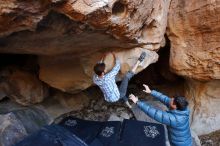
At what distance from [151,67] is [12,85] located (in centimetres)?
225

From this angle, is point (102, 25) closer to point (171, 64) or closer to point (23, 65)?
point (171, 64)

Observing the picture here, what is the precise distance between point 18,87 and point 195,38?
246 cm

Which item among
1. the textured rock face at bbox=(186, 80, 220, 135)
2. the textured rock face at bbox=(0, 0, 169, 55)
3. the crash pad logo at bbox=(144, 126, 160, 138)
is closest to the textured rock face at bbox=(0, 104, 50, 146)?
the textured rock face at bbox=(0, 0, 169, 55)

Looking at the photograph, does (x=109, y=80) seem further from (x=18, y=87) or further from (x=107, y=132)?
(x=18, y=87)

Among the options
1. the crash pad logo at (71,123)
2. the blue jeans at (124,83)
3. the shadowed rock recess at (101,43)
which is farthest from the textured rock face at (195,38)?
the crash pad logo at (71,123)

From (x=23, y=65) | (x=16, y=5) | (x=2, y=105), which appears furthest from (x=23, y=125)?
(x=16, y=5)

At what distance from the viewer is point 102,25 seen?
131 inches

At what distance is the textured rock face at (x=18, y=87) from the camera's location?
488 cm

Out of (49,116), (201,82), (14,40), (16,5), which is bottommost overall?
(49,116)

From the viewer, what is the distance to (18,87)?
4902mm

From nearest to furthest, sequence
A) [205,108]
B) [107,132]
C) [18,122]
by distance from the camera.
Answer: [18,122] → [107,132] → [205,108]

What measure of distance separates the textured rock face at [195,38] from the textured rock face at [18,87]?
6.47 feet

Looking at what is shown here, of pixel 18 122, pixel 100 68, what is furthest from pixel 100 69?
pixel 18 122

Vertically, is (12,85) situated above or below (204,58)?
below
